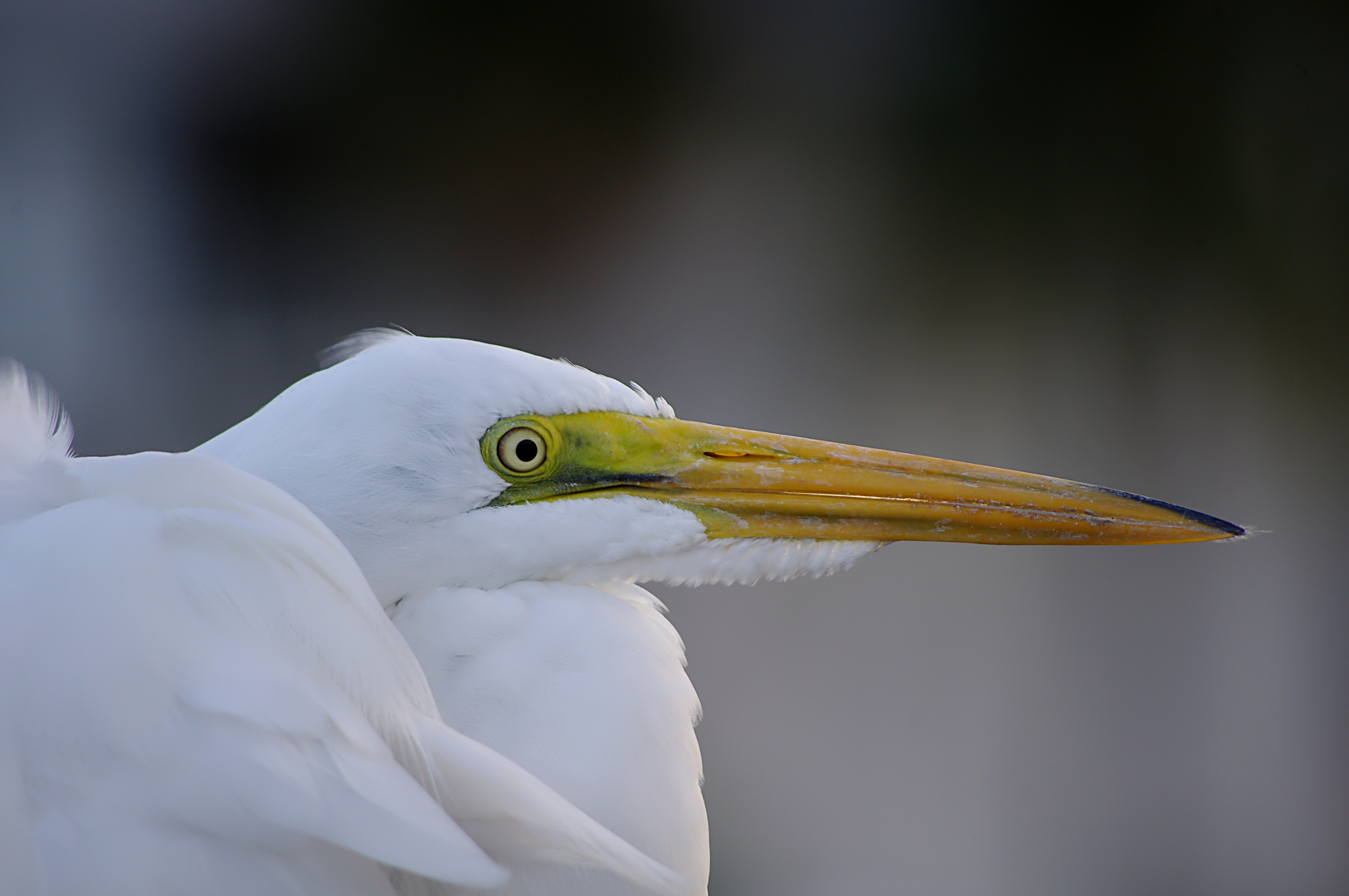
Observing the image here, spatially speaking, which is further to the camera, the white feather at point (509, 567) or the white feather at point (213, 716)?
the white feather at point (509, 567)

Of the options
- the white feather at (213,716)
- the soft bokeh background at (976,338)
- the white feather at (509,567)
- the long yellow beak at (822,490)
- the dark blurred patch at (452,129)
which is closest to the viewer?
the white feather at (213,716)

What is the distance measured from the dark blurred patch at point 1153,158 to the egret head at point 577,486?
1.34 meters

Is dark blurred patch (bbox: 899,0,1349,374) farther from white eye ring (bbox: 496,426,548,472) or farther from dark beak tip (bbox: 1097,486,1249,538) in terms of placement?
white eye ring (bbox: 496,426,548,472)

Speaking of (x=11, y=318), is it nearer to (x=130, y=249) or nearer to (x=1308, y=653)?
(x=130, y=249)

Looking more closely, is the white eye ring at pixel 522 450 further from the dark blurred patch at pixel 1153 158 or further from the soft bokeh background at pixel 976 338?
the dark blurred patch at pixel 1153 158

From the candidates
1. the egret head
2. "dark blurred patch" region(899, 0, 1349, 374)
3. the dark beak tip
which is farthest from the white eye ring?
"dark blurred patch" region(899, 0, 1349, 374)

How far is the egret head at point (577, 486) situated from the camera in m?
0.60

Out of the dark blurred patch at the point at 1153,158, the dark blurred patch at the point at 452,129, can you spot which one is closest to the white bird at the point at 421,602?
the dark blurred patch at the point at 452,129

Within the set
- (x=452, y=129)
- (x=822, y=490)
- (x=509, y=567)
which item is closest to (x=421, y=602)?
(x=509, y=567)

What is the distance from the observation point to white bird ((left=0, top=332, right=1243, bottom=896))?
41 centimetres

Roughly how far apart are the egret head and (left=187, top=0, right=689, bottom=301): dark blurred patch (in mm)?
1100

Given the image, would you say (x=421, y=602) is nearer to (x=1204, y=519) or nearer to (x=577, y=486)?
(x=577, y=486)

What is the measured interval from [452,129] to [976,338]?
1.20 meters

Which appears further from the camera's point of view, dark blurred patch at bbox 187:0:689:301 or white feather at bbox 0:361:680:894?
dark blurred patch at bbox 187:0:689:301
